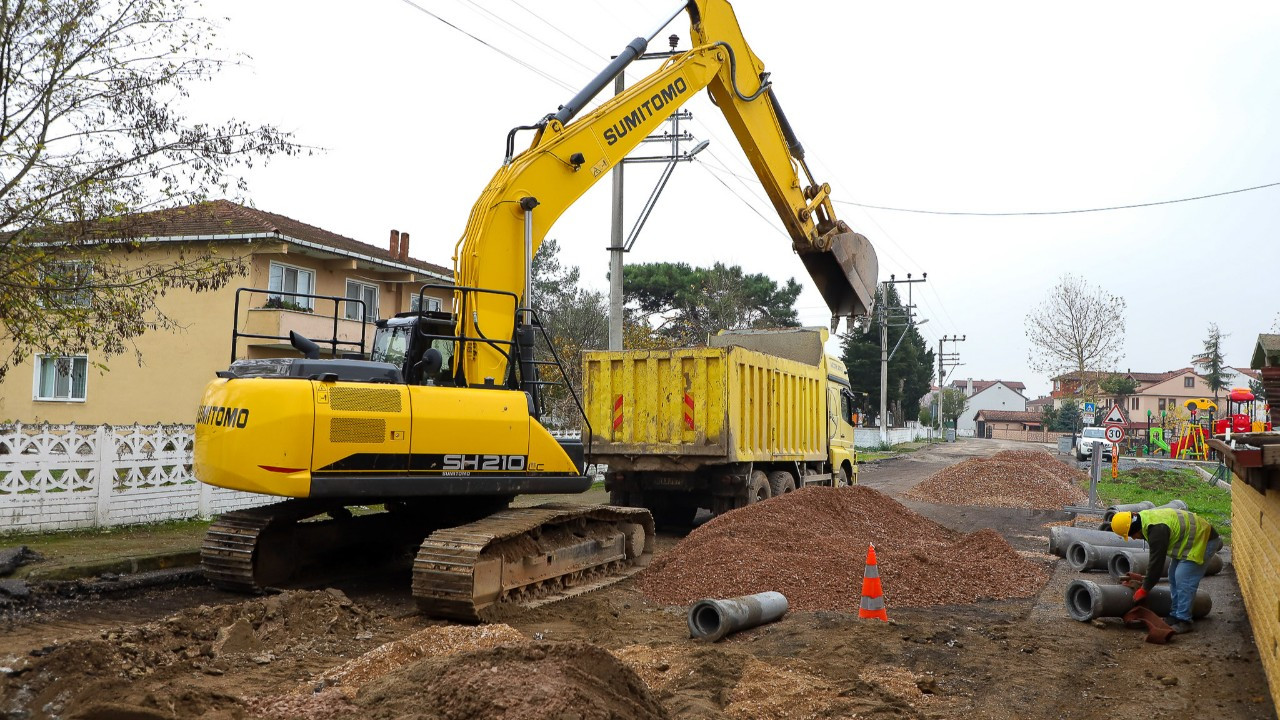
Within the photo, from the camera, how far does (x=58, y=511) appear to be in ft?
36.7

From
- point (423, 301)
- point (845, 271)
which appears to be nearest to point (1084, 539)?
point (845, 271)

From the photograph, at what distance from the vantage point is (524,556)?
8.34m

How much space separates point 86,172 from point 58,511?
407cm

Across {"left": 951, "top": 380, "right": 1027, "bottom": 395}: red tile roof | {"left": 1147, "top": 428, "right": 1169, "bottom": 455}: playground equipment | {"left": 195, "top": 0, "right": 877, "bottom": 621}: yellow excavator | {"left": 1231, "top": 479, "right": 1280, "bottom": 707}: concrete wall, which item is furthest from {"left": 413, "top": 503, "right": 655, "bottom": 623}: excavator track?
{"left": 951, "top": 380, "right": 1027, "bottom": 395}: red tile roof

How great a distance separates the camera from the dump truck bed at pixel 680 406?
12609 mm

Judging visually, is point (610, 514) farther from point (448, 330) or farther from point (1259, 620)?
point (1259, 620)

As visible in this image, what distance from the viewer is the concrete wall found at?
5424 millimetres

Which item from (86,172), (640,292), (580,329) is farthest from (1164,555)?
(640,292)

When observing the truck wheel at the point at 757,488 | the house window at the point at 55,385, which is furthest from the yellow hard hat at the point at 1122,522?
the house window at the point at 55,385

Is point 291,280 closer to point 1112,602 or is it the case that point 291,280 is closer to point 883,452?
point 1112,602

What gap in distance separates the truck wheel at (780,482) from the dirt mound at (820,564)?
1.96 meters

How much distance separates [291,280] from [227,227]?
4276mm

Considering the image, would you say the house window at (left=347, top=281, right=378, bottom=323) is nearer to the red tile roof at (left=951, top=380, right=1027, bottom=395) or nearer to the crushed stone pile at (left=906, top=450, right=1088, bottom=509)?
the crushed stone pile at (left=906, top=450, right=1088, bottom=509)

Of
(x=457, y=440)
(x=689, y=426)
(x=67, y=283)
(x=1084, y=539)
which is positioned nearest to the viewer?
(x=457, y=440)
